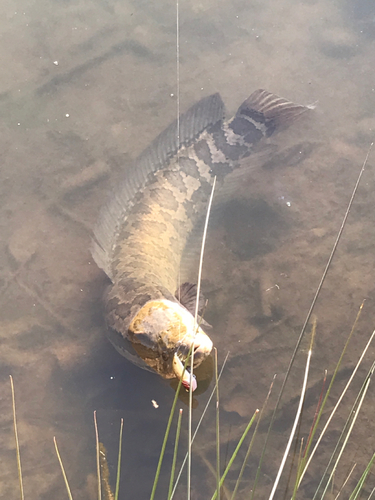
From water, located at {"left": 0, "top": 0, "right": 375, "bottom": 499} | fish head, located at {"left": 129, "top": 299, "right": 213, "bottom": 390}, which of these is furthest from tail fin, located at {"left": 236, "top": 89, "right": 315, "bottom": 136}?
fish head, located at {"left": 129, "top": 299, "right": 213, "bottom": 390}

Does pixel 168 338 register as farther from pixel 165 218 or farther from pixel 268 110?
pixel 268 110

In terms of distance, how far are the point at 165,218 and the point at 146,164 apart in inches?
20.6

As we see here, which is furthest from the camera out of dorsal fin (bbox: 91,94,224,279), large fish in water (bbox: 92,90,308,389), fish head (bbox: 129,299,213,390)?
dorsal fin (bbox: 91,94,224,279)

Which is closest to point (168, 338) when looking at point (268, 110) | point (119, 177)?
point (119, 177)

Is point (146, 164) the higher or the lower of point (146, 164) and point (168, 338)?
the higher

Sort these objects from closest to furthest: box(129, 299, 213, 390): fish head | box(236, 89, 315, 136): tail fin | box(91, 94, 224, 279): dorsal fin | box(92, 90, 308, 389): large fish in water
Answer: box(129, 299, 213, 390): fish head → box(92, 90, 308, 389): large fish in water → box(91, 94, 224, 279): dorsal fin → box(236, 89, 315, 136): tail fin

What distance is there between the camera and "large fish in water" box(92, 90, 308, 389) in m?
2.90

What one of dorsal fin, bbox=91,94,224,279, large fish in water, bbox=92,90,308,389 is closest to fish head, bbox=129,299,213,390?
large fish in water, bbox=92,90,308,389

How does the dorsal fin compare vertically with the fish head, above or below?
above

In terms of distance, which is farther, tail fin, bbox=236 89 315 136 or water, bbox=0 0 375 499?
tail fin, bbox=236 89 315 136

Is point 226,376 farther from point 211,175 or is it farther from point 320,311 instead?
point 211,175

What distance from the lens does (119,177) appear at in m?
3.88

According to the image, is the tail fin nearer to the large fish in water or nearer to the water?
the large fish in water

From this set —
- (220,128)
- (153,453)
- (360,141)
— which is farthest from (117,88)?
(153,453)
